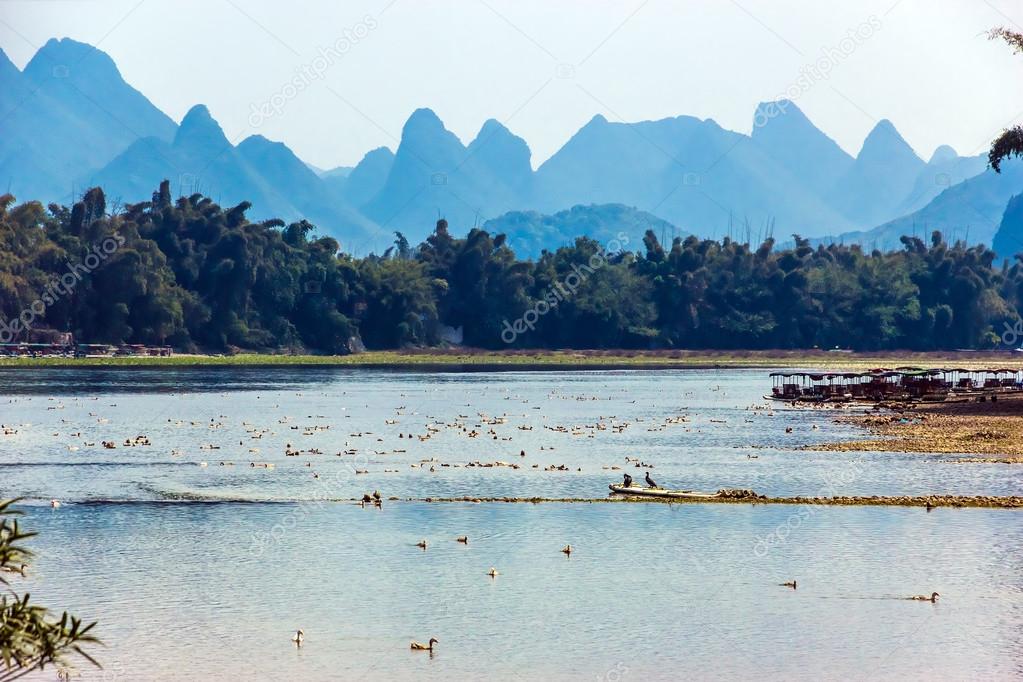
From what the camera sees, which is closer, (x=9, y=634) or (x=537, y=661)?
(x=9, y=634)

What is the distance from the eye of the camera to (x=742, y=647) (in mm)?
27891

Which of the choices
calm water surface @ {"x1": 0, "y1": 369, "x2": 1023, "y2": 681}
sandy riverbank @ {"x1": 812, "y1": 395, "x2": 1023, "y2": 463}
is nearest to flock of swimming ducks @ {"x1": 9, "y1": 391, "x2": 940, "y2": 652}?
calm water surface @ {"x1": 0, "y1": 369, "x2": 1023, "y2": 681}

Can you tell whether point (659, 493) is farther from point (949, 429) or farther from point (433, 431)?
point (949, 429)

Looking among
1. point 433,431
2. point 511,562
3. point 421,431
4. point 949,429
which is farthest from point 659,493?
point 949,429

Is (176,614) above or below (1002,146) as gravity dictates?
below

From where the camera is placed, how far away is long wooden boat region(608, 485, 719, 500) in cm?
4641

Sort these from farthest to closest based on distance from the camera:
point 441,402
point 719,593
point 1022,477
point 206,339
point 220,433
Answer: point 206,339 < point 441,402 < point 220,433 < point 1022,477 < point 719,593

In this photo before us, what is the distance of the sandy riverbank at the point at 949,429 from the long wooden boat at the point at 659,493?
18.6 m

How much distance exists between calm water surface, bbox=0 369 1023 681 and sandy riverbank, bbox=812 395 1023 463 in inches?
122

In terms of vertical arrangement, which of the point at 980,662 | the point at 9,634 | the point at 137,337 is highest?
the point at 137,337

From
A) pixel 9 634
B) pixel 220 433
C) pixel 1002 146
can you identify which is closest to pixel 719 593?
pixel 9 634

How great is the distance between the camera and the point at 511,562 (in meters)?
36.3

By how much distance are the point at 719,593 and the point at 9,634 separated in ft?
64.4

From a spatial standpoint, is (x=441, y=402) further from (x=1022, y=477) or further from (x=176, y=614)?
(x=176, y=614)
